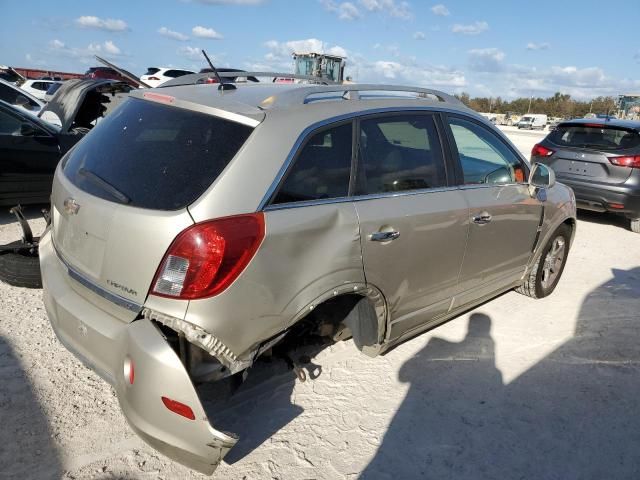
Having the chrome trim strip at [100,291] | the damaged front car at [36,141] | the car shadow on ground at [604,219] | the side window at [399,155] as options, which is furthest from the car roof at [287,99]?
the car shadow on ground at [604,219]

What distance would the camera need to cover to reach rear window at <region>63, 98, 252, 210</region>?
7.15ft

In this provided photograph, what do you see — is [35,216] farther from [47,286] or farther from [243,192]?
[243,192]

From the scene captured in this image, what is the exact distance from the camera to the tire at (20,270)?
3904 mm

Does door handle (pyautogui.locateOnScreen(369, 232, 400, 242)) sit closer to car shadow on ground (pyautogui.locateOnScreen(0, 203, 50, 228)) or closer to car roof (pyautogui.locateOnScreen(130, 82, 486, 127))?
car roof (pyautogui.locateOnScreen(130, 82, 486, 127))

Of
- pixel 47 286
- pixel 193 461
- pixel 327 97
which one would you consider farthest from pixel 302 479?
pixel 327 97

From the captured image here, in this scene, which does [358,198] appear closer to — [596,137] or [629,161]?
[629,161]

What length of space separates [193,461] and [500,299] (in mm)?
3424

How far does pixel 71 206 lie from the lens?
96.5 inches

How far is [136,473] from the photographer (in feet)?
7.79

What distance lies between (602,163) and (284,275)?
21.6 feet

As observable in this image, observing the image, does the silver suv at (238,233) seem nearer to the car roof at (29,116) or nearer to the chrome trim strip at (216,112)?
the chrome trim strip at (216,112)

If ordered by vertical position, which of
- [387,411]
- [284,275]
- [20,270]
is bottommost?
[387,411]

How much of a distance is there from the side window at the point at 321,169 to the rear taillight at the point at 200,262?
322 millimetres

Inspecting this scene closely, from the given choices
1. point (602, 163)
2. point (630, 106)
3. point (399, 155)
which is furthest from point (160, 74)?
point (630, 106)
